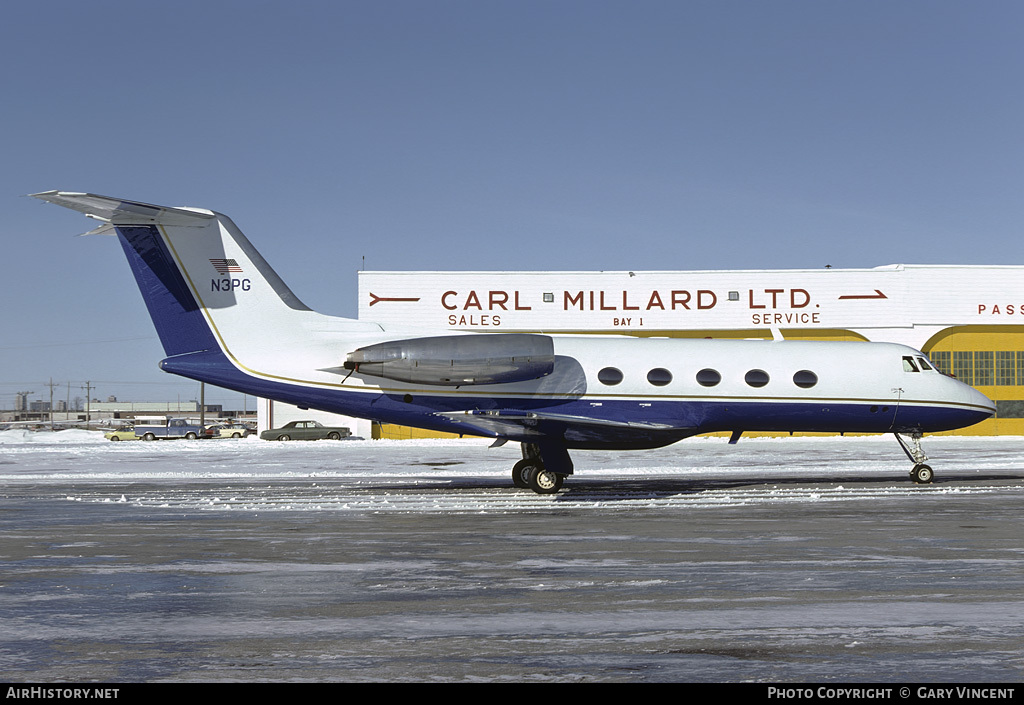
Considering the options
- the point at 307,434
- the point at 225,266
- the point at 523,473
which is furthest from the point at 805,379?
the point at 307,434

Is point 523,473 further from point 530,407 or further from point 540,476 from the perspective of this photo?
point 530,407

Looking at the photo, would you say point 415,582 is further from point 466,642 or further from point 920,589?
point 920,589

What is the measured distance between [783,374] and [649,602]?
13504mm

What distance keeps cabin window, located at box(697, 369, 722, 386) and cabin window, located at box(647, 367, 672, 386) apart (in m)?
0.67

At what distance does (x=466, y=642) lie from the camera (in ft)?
21.8

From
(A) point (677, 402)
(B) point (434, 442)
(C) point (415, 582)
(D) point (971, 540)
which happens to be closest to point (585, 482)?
(A) point (677, 402)

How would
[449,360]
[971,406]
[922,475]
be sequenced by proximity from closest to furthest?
[449,360], [922,475], [971,406]

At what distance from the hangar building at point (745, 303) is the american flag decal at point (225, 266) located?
29.6m

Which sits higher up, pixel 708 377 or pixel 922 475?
pixel 708 377

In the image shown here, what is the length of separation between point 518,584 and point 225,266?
12876 mm

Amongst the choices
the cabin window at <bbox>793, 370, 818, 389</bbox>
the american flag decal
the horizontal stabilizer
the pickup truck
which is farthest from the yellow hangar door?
the pickup truck

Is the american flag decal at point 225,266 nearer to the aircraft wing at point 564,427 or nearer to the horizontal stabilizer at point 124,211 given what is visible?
the horizontal stabilizer at point 124,211

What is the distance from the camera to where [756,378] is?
2034 centimetres

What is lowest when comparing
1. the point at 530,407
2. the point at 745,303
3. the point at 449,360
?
the point at 530,407
